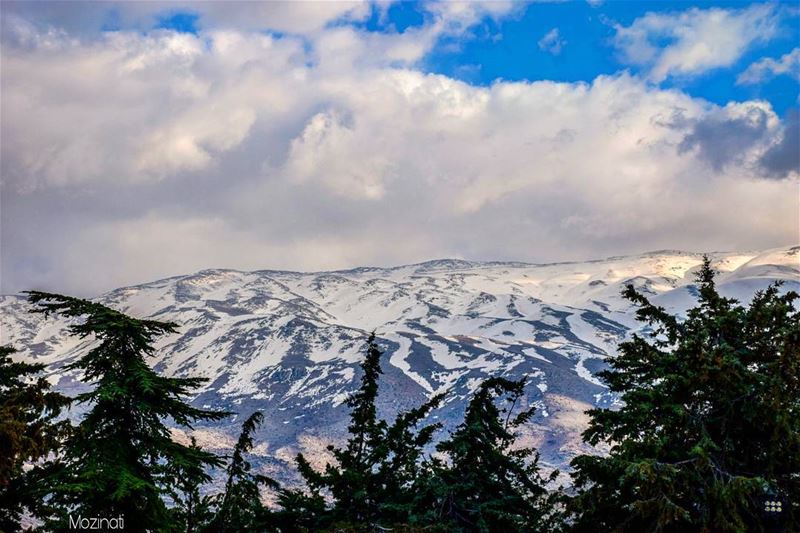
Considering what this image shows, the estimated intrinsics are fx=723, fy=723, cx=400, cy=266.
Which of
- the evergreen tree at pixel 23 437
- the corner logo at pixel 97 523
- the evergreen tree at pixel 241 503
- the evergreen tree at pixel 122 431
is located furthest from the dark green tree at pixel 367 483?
the evergreen tree at pixel 23 437

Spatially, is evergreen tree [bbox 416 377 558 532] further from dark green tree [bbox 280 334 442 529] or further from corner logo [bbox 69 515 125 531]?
corner logo [bbox 69 515 125 531]

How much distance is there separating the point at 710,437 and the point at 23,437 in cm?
1687

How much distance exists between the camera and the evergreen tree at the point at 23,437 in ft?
50.0

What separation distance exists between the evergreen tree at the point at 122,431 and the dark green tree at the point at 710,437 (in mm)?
10911

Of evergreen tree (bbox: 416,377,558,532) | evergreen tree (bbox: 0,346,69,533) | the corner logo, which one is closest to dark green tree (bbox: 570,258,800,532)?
evergreen tree (bbox: 416,377,558,532)

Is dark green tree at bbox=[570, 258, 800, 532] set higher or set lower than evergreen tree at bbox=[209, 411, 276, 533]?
higher

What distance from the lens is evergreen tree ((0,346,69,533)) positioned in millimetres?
15227

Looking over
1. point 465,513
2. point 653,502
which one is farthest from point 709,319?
point 465,513

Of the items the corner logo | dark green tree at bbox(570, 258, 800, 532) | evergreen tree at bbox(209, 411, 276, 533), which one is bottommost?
evergreen tree at bbox(209, 411, 276, 533)

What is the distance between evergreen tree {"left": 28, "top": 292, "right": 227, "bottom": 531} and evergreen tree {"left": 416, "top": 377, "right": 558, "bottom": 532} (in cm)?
780

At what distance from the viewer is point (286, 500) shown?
26141 mm

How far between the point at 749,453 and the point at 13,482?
64.1ft

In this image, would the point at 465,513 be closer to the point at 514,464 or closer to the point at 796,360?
the point at 514,464

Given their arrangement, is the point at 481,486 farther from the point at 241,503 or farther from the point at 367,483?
the point at 241,503
